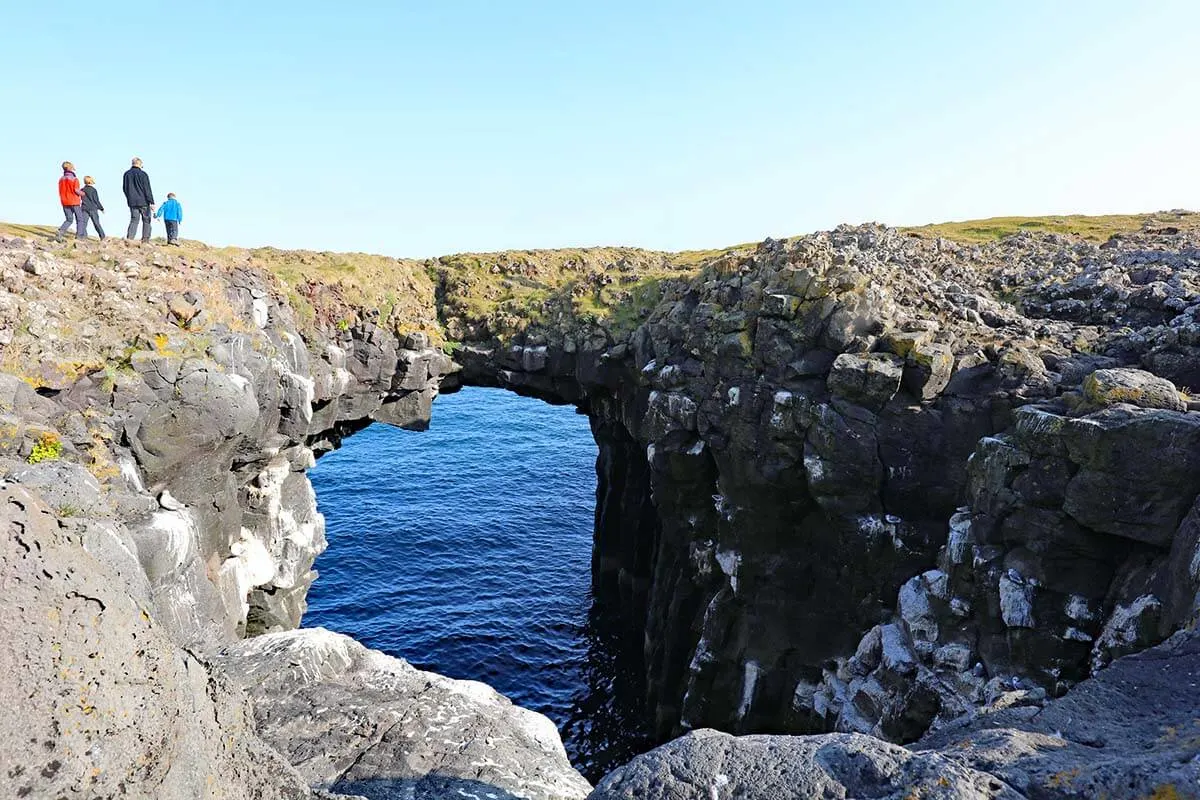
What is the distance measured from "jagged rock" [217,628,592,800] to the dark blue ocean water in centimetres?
2019

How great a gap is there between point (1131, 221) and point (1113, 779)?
4932 cm

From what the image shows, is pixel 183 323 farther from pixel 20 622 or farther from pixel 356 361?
pixel 20 622

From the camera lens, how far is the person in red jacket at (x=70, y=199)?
26.8m

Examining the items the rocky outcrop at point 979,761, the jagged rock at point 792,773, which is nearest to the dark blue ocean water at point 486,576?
the rocky outcrop at point 979,761

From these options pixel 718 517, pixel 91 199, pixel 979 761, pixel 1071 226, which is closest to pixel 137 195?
pixel 91 199

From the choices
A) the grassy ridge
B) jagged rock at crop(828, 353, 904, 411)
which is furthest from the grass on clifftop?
jagged rock at crop(828, 353, 904, 411)

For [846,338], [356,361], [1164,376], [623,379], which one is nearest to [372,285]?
[356,361]

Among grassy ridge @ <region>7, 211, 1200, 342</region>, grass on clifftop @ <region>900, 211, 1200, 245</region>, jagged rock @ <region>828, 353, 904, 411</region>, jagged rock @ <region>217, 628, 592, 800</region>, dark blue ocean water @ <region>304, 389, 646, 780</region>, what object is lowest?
dark blue ocean water @ <region>304, 389, 646, 780</region>

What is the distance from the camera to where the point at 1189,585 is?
11.9 m

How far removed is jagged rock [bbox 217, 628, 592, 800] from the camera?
9711 mm

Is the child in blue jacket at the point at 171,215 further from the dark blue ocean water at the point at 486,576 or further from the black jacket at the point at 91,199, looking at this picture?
the dark blue ocean water at the point at 486,576

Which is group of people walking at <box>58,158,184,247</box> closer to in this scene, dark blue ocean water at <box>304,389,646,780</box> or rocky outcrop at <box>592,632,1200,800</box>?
dark blue ocean water at <box>304,389,646,780</box>

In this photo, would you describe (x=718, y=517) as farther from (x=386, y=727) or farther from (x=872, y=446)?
(x=386, y=727)

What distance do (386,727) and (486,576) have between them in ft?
113
